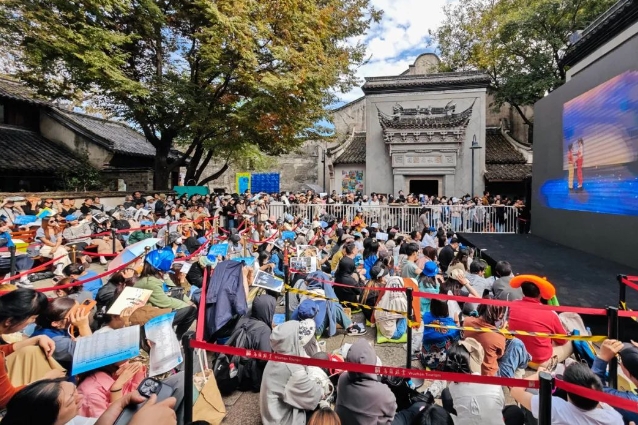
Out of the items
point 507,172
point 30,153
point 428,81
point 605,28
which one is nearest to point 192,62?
point 30,153

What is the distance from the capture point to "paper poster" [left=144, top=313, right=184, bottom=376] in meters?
2.28

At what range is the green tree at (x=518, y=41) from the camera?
51.2 ft

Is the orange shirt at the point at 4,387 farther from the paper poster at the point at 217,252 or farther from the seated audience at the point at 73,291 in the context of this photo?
the paper poster at the point at 217,252

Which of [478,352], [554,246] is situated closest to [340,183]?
[554,246]

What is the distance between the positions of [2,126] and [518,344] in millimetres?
20474

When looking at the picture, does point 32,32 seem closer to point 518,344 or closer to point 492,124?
point 518,344

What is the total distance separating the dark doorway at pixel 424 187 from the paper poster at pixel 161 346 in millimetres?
18489

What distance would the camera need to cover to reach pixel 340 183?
20.8 metres

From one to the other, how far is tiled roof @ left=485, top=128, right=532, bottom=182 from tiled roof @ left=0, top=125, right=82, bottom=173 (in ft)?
69.8

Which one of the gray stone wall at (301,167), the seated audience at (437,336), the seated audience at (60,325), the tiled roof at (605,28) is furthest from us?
the gray stone wall at (301,167)

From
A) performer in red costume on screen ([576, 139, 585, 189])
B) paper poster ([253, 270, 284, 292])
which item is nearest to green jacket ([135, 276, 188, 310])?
paper poster ([253, 270, 284, 292])

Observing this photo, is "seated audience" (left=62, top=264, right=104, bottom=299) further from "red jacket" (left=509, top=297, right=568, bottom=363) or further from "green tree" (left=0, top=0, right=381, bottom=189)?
"green tree" (left=0, top=0, right=381, bottom=189)

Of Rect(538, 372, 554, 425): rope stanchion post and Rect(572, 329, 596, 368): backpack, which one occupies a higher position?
Rect(538, 372, 554, 425): rope stanchion post

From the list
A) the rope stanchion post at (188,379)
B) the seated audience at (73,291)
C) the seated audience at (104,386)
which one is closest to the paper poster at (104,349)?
the seated audience at (104,386)
